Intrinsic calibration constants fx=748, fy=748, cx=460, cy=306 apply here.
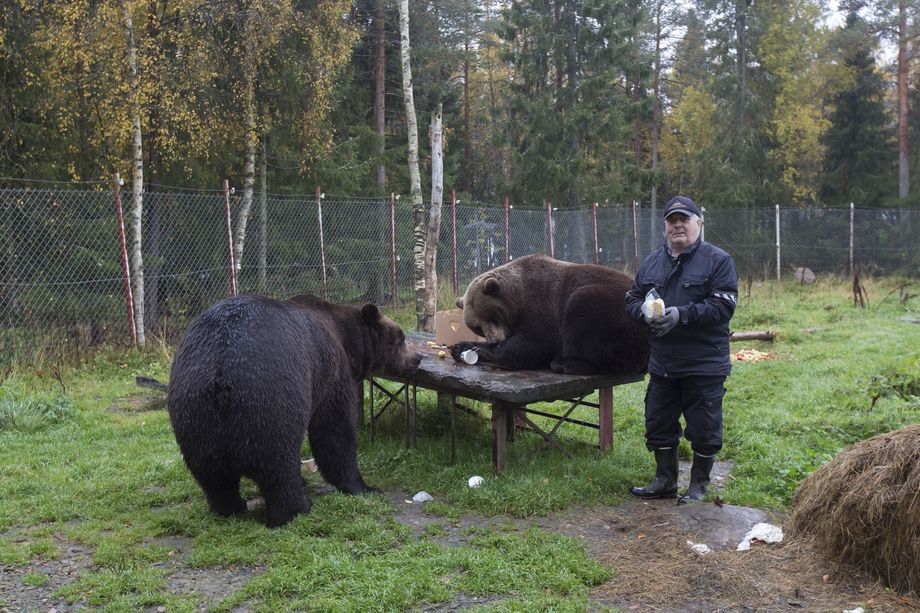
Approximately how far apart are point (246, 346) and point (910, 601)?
3910 mm

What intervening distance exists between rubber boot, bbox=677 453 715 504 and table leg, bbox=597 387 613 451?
1.18 meters

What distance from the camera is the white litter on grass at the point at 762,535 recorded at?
4566 millimetres

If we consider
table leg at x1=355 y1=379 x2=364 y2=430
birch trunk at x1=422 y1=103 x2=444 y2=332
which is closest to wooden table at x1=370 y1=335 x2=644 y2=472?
table leg at x1=355 y1=379 x2=364 y2=430

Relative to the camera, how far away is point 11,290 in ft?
33.2

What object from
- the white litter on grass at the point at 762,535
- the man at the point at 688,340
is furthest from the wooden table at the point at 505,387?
the white litter on grass at the point at 762,535

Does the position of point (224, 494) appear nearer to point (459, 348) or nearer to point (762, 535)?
point (459, 348)

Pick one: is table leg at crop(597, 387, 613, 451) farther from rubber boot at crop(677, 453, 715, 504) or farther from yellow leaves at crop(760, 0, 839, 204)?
yellow leaves at crop(760, 0, 839, 204)

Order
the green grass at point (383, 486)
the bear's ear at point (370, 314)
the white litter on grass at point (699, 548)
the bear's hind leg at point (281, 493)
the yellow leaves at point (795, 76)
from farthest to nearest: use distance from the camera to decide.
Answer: the yellow leaves at point (795, 76)
the bear's ear at point (370, 314)
the bear's hind leg at point (281, 493)
the white litter on grass at point (699, 548)
the green grass at point (383, 486)

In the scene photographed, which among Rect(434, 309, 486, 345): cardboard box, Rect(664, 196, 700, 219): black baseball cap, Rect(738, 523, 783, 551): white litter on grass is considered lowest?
Rect(738, 523, 783, 551): white litter on grass

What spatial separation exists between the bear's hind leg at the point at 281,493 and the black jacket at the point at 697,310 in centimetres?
268

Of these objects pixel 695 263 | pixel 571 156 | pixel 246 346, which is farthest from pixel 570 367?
pixel 571 156

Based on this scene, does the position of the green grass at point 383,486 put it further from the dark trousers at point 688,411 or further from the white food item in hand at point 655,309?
the white food item in hand at point 655,309

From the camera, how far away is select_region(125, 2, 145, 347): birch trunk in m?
11.1

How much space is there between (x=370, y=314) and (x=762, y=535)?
3.38 metres
